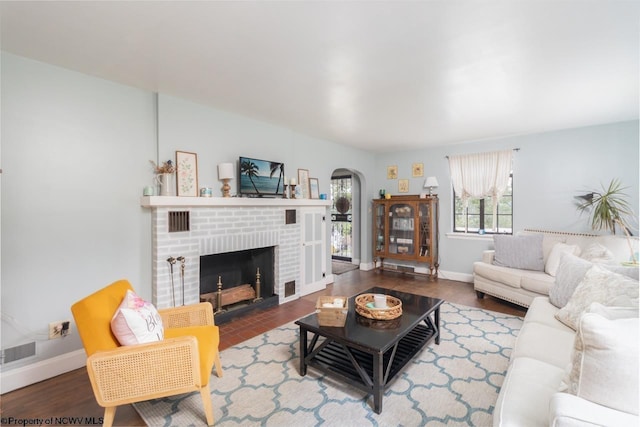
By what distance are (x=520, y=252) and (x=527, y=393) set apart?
3039mm

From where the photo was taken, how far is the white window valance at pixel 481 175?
454 centimetres

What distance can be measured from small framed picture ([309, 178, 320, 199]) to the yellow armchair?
3122mm

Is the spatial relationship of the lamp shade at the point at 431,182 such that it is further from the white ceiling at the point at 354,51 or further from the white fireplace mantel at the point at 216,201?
the white fireplace mantel at the point at 216,201

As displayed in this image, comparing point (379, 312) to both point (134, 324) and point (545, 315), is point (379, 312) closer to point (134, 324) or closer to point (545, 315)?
point (545, 315)

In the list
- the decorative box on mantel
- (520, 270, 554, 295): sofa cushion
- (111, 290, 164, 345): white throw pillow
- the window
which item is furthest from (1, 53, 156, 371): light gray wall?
the window

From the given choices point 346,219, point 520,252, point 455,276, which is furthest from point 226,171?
point 455,276

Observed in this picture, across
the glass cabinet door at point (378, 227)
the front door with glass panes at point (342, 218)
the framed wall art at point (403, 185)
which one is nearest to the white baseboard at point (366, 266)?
the glass cabinet door at point (378, 227)

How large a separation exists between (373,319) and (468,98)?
2.30m

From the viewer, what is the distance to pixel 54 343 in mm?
2277

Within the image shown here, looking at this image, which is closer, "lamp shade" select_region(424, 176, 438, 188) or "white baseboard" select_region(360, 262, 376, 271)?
"lamp shade" select_region(424, 176, 438, 188)

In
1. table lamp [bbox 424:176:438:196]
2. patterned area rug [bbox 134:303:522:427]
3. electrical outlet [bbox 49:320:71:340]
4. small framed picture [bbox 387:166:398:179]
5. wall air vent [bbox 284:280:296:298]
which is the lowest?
patterned area rug [bbox 134:303:522:427]

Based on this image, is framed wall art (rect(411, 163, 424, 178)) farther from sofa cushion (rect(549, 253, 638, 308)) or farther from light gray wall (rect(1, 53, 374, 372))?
light gray wall (rect(1, 53, 374, 372))

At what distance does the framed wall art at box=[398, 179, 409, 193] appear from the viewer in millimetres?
5569

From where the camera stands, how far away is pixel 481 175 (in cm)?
472
